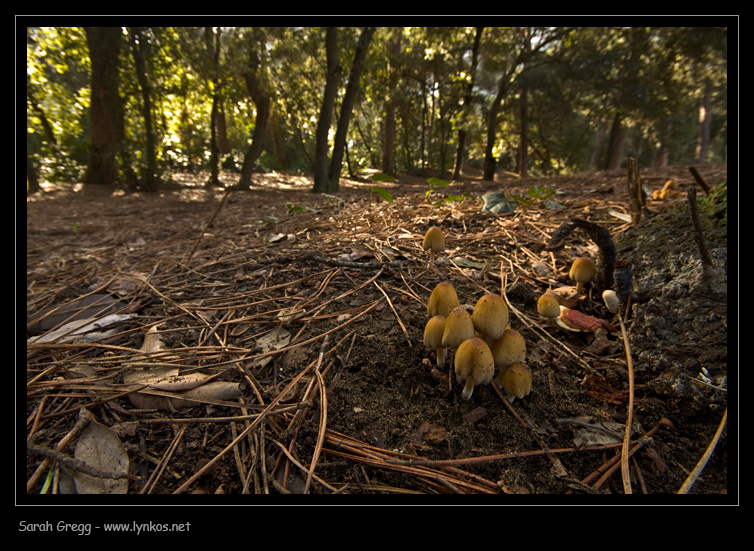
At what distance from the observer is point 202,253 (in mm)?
2520

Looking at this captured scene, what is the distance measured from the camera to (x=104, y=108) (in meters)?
8.11

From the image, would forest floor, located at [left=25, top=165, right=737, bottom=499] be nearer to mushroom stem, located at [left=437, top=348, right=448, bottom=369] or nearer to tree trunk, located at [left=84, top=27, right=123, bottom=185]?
mushroom stem, located at [left=437, top=348, right=448, bottom=369]

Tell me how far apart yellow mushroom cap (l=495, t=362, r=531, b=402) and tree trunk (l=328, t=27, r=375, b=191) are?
684 centimetres

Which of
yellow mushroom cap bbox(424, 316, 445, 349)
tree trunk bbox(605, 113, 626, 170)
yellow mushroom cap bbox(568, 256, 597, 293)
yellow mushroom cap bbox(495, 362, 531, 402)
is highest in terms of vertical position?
tree trunk bbox(605, 113, 626, 170)

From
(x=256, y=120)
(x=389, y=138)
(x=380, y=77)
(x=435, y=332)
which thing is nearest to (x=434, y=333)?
(x=435, y=332)

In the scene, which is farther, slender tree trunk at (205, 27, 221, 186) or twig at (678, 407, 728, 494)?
slender tree trunk at (205, 27, 221, 186)

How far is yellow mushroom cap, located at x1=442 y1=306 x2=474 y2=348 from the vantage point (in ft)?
3.61

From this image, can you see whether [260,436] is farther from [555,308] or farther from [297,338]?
[555,308]

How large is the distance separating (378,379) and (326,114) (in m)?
7.15

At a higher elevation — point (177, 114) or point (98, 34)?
point (177, 114)

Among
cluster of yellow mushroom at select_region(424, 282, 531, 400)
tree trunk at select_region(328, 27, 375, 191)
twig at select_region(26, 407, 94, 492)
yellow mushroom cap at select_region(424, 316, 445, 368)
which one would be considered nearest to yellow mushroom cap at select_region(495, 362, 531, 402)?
cluster of yellow mushroom at select_region(424, 282, 531, 400)
